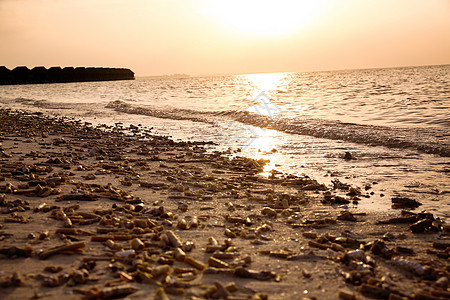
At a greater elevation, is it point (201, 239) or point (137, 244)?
point (137, 244)

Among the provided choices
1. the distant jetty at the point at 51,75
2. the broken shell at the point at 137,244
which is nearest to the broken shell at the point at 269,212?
the broken shell at the point at 137,244

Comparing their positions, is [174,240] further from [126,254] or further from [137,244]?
[126,254]

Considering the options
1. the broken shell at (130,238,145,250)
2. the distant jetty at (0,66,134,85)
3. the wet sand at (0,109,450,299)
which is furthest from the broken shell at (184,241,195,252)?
the distant jetty at (0,66,134,85)

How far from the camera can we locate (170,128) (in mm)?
16859

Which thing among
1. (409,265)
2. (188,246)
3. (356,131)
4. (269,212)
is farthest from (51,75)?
(409,265)

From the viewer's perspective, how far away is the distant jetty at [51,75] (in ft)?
303

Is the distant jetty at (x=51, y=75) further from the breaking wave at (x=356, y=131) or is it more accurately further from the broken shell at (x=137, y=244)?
the broken shell at (x=137, y=244)

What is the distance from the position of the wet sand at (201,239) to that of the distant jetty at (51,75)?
332 ft

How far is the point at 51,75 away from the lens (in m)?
104

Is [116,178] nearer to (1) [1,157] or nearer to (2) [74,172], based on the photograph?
(2) [74,172]

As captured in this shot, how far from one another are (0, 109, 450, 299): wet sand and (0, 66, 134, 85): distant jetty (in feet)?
332

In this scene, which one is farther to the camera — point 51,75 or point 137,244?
point 51,75

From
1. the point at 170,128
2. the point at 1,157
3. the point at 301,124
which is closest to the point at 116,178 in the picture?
the point at 1,157

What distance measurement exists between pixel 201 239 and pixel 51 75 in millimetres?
113791
